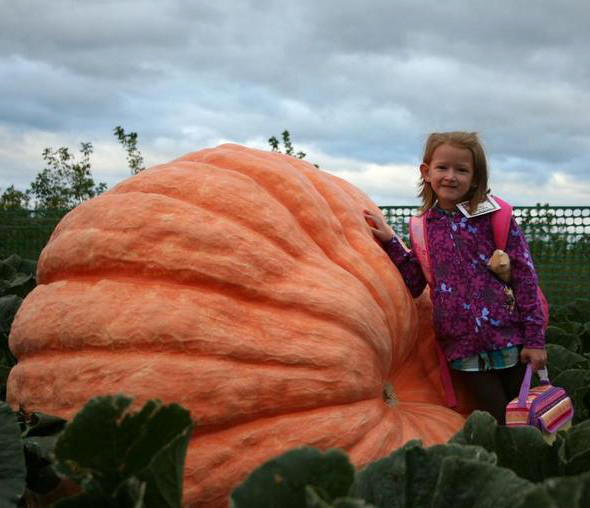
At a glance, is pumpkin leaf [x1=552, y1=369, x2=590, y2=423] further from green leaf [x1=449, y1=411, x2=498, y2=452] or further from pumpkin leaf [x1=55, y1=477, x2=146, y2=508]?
pumpkin leaf [x1=55, y1=477, x2=146, y2=508]

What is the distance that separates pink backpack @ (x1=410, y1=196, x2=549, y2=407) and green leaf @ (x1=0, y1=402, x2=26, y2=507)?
1.52m

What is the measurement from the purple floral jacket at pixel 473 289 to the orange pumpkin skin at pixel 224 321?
279 millimetres

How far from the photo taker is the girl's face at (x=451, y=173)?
114 inches

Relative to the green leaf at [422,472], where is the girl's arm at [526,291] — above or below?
above

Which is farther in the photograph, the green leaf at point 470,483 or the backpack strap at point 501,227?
the backpack strap at point 501,227

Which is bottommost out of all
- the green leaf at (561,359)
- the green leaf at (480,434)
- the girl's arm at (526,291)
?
the green leaf at (561,359)

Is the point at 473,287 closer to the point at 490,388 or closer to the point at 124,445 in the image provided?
the point at 490,388

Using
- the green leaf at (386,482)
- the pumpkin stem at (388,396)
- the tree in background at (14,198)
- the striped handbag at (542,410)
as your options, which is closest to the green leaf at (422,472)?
the green leaf at (386,482)

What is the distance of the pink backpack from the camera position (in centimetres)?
267

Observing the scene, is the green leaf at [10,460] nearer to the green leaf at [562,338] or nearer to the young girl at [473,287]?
the young girl at [473,287]

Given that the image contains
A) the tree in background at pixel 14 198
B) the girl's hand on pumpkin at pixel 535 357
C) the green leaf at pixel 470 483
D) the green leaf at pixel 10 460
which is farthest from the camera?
the tree in background at pixel 14 198

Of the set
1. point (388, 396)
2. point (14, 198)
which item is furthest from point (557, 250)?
point (14, 198)

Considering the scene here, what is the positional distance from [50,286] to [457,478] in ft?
4.88

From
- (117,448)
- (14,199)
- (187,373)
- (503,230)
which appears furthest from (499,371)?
(14,199)
